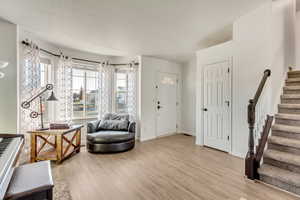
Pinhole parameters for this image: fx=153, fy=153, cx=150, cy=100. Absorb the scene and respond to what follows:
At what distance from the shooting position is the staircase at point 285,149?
198 cm

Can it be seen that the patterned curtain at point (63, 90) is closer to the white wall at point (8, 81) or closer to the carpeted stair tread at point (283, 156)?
the white wall at point (8, 81)

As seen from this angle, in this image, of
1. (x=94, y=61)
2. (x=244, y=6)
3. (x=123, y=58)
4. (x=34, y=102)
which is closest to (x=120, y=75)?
(x=123, y=58)

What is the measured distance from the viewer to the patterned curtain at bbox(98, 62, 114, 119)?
14.4 feet

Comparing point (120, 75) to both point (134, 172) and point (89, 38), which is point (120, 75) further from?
point (134, 172)

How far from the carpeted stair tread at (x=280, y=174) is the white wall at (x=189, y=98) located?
2786mm

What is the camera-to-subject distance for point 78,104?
165 inches

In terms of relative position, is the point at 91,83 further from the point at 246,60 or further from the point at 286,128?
the point at 286,128

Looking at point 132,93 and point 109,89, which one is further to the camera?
point 109,89

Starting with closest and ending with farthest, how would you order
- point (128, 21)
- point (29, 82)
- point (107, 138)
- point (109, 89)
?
1. point (128, 21)
2. point (29, 82)
3. point (107, 138)
4. point (109, 89)

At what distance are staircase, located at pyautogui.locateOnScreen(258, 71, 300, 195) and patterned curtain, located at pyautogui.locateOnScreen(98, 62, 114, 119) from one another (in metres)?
3.76

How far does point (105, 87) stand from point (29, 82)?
1.81m

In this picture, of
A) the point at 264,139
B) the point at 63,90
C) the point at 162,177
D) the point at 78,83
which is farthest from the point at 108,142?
the point at 264,139

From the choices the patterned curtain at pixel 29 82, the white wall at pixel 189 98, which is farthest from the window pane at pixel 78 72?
the white wall at pixel 189 98

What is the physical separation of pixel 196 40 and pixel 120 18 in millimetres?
1866
